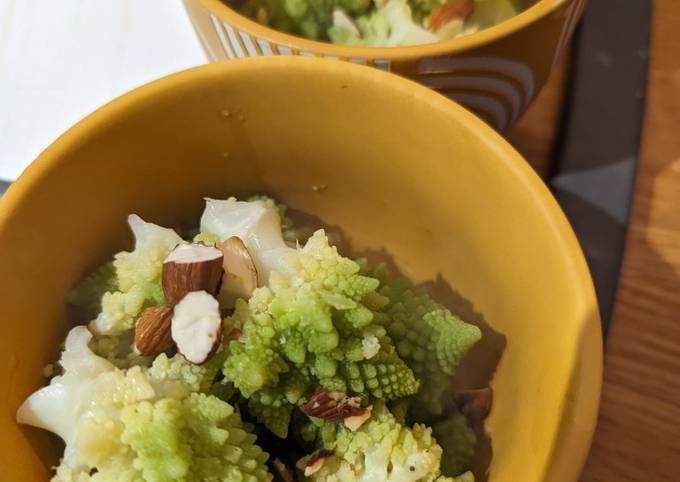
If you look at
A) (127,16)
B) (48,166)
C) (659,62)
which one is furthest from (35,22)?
(659,62)

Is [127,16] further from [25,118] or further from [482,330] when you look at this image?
[482,330]

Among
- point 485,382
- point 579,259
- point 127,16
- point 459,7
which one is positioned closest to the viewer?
point 579,259

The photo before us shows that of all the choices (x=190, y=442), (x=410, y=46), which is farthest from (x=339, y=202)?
(x=190, y=442)

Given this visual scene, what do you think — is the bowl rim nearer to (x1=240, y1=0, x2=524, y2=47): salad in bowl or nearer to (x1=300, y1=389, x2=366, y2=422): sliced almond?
(x1=240, y1=0, x2=524, y2=47): salad in bowl

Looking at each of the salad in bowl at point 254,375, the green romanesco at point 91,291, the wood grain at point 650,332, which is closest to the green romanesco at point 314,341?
the salad in bowl at point 254,375

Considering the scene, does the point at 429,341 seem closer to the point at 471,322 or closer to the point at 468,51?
the point at 471,322

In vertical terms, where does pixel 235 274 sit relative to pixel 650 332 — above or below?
Result: above

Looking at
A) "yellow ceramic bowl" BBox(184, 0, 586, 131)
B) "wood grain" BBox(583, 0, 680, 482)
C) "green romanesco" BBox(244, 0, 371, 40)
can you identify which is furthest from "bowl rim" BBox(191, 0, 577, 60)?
"wood grain" BBox(583, 0, 680, 482)
